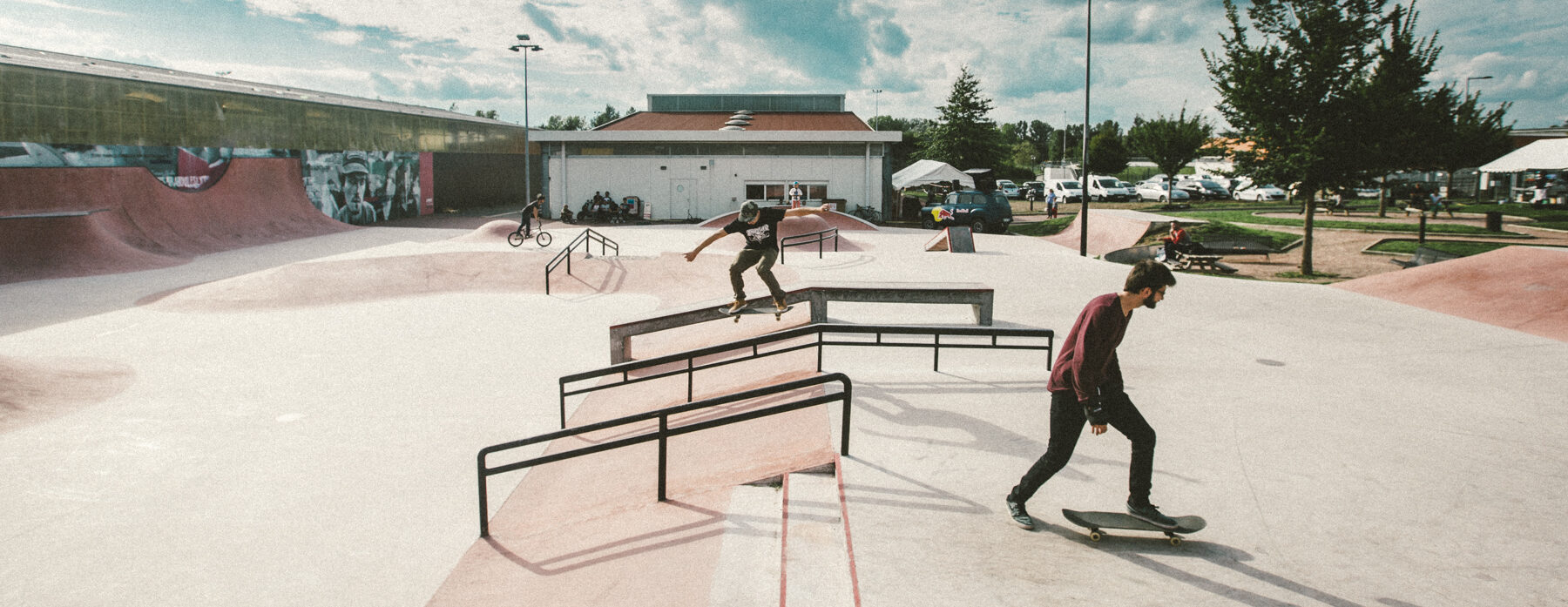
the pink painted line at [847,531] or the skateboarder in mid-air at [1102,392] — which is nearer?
the pink painted line at [847,531]

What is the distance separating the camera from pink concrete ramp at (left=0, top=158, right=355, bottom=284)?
18.5m

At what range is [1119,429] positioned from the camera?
162 inches

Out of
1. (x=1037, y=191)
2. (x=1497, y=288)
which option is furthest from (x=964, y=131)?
(x=1497, y=288)

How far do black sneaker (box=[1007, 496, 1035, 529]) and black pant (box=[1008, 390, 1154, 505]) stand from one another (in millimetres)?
221

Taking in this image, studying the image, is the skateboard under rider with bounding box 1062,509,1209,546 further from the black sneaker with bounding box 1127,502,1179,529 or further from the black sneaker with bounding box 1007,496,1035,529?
the black sneaker with bounding box 1007,496,1035,529

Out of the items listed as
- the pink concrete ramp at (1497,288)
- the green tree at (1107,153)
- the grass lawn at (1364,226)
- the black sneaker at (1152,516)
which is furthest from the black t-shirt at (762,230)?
the green tree at (1107,153)

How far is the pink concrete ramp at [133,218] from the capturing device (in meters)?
18.5

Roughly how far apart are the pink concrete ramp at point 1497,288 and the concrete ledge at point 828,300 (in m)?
6.91

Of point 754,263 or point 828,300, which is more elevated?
point 754,263

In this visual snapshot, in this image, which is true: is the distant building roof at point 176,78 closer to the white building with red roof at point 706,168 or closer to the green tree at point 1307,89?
the white building with red roof at point 706,168

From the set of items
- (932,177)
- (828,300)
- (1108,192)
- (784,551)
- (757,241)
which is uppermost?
(932,177)

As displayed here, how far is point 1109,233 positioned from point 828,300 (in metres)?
18.1

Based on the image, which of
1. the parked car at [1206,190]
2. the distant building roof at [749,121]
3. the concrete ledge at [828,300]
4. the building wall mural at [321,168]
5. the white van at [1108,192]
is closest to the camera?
the concrete ledge at [828,300]

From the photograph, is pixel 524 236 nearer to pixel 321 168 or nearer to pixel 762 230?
pixel 321 168
